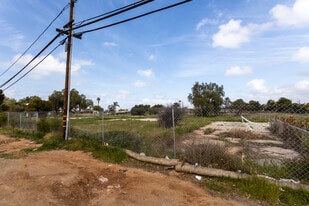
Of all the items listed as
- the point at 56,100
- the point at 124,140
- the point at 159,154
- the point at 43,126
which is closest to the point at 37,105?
the point at 56,100

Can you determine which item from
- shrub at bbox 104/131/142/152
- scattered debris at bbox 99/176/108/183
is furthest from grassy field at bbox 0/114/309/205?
scattered debris at bbox 99/176/108/183

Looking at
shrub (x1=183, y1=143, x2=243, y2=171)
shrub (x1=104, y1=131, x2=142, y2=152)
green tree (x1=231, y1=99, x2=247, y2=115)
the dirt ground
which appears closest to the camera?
the dirt ground

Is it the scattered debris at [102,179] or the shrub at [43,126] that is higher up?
the shrub at [43,126]

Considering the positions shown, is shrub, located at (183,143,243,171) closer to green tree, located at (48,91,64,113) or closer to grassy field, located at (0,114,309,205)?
grassy field, located at (0,114,309,205)

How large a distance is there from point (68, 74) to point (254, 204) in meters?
9.66

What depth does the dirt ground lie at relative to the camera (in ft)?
Answer: 13.7

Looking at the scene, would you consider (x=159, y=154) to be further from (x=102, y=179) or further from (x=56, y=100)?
(x=56, y=100)

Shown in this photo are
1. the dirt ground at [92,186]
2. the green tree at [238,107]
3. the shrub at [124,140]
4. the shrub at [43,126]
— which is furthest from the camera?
the shrub at [43,126]

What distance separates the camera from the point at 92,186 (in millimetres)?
4973

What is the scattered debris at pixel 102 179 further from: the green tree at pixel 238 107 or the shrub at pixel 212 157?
the green tree at pixel 238 107

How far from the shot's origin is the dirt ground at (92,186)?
13.7 ft

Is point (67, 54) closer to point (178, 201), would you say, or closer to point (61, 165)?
point (61, 165)

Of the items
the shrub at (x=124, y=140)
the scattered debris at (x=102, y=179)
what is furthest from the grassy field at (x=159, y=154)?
the scattered debris at (x=102, y=179)

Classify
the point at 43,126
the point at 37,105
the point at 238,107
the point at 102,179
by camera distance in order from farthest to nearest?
1. the point at 37,105
2. the point at 43,126
3. the point at 238,107
4. the point at 102,179
